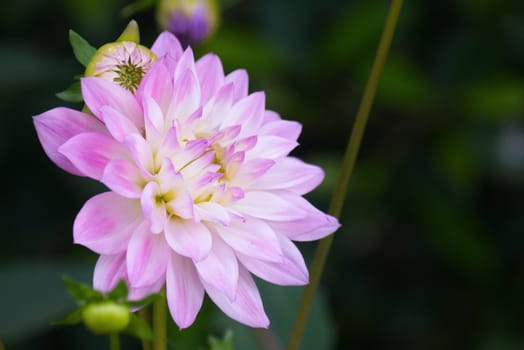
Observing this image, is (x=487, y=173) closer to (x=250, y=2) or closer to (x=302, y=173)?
(x=250, y=2)

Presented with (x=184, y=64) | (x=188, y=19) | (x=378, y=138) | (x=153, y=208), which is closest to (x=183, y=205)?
(x=153, y=208)

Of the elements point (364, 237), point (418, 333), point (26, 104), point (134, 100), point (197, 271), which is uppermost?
point (134, 100)

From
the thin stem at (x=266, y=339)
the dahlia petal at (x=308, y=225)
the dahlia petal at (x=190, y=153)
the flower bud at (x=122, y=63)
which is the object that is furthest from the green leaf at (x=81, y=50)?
the thin stem at (x=266, y=339)

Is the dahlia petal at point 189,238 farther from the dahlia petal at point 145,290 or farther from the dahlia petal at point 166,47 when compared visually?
the dahlia petal at point 166,47

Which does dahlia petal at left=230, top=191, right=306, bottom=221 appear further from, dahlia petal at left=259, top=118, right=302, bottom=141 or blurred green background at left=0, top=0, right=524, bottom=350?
blurred green background at left=0, top=0, right=524, bottom=350

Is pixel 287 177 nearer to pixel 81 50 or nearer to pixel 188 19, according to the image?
pixel 81 50

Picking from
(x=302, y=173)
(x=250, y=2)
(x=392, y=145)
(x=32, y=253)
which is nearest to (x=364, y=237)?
(x=392, y=145)
